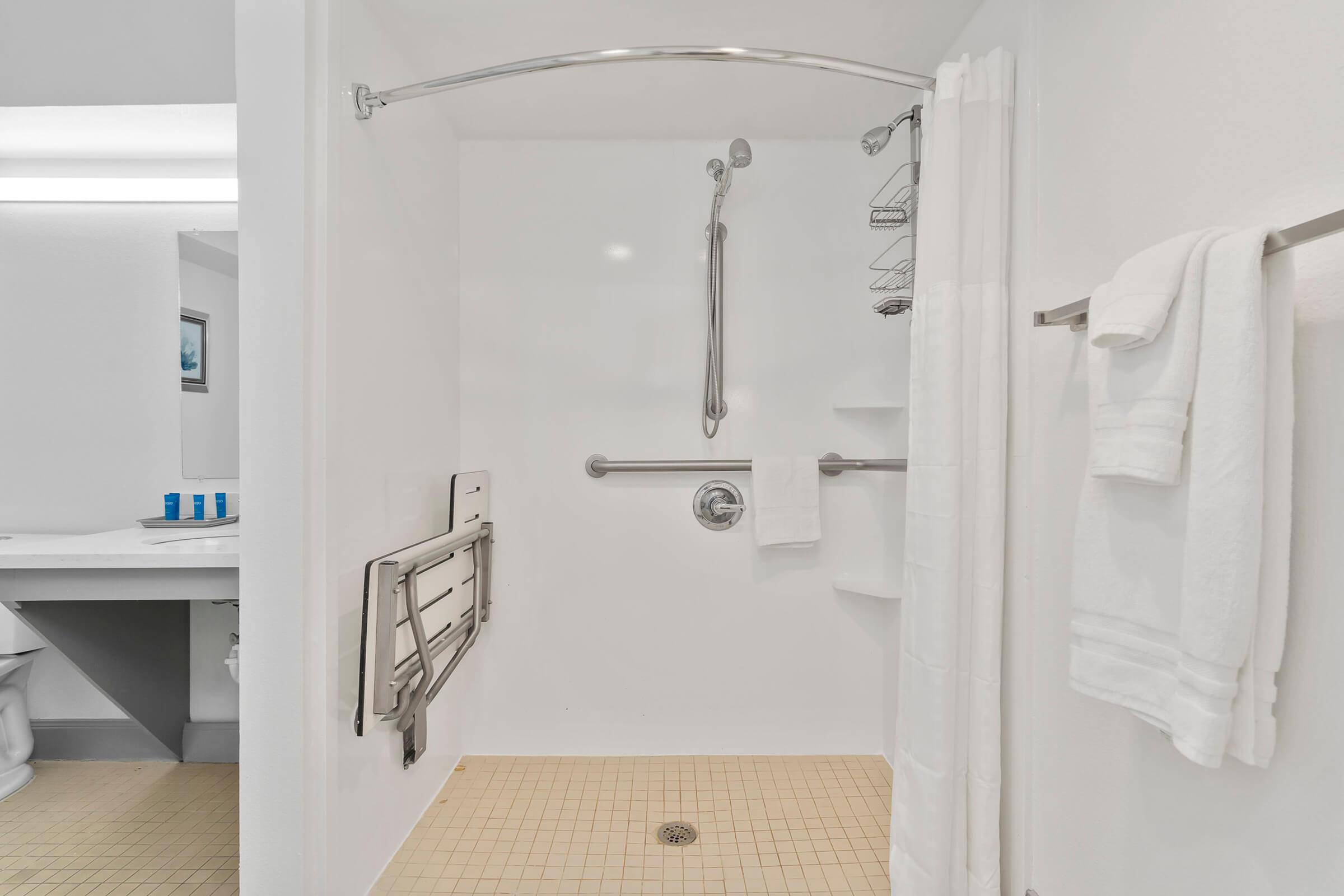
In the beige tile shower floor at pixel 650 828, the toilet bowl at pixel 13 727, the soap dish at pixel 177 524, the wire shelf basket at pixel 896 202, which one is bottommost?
the beige tile shower floor at pixel 650 828

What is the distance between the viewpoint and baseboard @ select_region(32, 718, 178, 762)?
2.01m

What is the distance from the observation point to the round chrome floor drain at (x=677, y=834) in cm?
156

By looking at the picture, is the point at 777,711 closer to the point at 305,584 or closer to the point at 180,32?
the point at 305,584

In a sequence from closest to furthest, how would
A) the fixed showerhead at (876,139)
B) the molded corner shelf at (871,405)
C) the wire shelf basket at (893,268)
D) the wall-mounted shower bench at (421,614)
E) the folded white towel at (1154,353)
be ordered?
1. the folded white towel at (1154,353)
2. the wall-mounted shower bench at (421,614)
3. the fixed showerhead at (876,139)
4. the wire shelf basket at (893,268)
5. the molded corner shelf at (871,405)

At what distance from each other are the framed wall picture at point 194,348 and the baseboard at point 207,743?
1.11 metres

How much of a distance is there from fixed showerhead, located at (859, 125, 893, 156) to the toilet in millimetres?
2827

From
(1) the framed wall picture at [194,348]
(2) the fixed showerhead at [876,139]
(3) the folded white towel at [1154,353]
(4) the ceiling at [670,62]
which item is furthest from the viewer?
(1) the framed wall picture at [194,348]

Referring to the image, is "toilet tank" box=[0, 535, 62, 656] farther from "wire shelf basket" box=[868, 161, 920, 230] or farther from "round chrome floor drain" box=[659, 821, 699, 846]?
"wire shelf basket" box=[868, 161, 920, 230]

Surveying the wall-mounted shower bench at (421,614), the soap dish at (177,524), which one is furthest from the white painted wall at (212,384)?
the wall-mounted shower bench at (421,614)

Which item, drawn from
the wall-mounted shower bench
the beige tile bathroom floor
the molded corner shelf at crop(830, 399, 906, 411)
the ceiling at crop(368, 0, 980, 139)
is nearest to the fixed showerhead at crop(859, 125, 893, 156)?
the ceiling at crop(368, 0, 980, 139)

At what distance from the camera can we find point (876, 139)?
5.13 ft

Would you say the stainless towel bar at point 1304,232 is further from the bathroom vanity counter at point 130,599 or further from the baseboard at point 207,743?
the baseboard at point 207,743

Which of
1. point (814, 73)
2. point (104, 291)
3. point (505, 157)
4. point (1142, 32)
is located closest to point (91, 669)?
point (104, 291)

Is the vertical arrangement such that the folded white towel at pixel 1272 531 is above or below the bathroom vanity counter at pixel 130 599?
above
